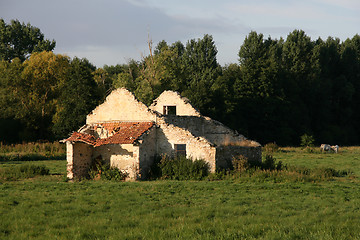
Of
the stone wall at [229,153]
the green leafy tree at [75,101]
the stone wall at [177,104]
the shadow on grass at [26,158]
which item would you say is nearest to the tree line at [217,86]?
the green leafy tree at [75,101]

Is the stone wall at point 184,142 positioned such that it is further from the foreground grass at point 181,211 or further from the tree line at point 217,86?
the tree line at point 217,86

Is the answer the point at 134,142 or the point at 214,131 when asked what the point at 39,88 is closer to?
the point at 214,131

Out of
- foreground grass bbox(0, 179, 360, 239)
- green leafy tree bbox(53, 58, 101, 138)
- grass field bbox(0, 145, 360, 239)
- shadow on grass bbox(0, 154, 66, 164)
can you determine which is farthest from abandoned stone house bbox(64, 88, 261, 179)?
green leafy tree bbox(53, 58, 101, 138)

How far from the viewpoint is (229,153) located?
80.1ft

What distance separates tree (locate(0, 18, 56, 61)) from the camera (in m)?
77.1

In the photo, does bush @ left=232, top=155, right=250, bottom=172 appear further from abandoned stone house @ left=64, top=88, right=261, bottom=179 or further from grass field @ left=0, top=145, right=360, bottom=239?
grass field @ left=0, top=145, right=360, bottom=239

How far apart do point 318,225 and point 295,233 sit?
125 cm

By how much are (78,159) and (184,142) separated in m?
6.34

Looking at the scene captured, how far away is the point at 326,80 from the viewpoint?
7150 centimetres

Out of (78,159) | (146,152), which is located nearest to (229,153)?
(146,152)

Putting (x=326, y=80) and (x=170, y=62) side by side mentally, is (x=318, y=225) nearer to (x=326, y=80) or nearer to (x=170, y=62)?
(x=170, y=62)

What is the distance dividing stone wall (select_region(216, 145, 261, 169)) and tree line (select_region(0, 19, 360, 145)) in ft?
86.3

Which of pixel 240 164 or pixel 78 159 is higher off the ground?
pixel 78 159

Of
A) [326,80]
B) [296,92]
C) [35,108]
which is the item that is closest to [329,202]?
[35,108]
